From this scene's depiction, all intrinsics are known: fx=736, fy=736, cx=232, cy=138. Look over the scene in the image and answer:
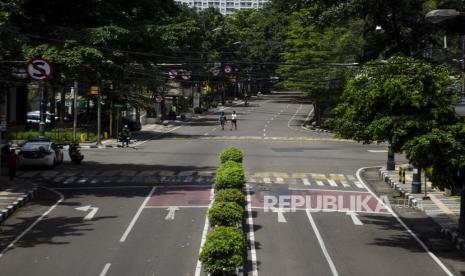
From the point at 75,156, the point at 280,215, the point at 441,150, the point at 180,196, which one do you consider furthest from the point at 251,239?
the point at 75,156

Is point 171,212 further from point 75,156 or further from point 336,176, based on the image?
point 75,156

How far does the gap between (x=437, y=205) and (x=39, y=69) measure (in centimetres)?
1625

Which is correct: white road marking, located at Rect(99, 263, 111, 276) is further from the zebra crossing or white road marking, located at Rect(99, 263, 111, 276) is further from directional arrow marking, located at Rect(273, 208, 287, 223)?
the zebra crossing

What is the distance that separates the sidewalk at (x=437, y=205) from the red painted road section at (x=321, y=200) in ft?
4.64

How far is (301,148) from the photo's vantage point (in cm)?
5203

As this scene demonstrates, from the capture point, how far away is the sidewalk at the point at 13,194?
24.7 metres

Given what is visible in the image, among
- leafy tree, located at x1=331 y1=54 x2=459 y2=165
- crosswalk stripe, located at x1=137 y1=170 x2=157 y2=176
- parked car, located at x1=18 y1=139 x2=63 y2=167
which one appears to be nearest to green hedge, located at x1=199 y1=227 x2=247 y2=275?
leafy tree, located at x1=331 y1=54 x2=459 y2=165

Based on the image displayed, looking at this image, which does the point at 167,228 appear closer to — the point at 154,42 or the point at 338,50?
the point at 154,42

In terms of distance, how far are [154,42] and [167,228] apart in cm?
1300

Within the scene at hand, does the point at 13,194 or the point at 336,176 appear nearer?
the point at 13,194

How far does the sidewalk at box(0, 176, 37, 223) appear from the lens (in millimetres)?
24734

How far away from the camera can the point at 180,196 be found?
28.6m

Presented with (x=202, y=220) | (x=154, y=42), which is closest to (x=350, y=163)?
(x=154, y=42)

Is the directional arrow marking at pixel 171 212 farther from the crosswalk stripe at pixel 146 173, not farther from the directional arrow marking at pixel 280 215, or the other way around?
the crosswalk stripe at pixel 146 173
